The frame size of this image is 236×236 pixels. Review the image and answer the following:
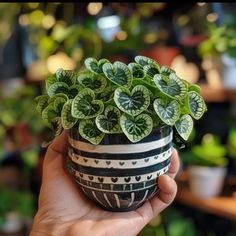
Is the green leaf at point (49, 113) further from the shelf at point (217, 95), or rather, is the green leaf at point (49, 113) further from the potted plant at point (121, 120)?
the shelf at point (217, 95)

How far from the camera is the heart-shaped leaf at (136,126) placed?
2.35 ft

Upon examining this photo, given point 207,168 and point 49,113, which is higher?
point 49,113

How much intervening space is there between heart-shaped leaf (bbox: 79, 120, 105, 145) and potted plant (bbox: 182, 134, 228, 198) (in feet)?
2.68

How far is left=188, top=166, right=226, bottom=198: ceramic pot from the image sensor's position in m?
1.48

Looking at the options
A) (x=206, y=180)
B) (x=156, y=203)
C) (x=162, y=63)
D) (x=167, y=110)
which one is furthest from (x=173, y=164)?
(x=162, y=63)

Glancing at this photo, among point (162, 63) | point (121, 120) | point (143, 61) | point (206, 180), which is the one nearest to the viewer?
point (121, 120)

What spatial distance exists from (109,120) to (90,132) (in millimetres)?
39

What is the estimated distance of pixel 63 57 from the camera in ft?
6.03

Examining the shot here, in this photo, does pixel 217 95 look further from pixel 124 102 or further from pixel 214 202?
pixel 124 102

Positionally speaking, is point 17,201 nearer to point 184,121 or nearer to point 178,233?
point 178,233

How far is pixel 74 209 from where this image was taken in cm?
88

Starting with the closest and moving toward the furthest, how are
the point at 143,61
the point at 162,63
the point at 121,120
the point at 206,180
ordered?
the point at 121,120 < the point at 143,61 < the point at 206,180 < the point at 162,63

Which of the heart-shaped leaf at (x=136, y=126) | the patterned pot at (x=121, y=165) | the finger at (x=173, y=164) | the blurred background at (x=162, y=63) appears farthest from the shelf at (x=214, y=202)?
the heart-shaped leaf at (x=136, y=126)

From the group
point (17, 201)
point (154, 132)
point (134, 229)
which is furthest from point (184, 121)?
point (17, 201)
